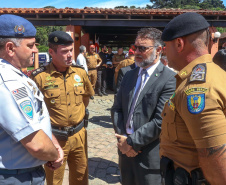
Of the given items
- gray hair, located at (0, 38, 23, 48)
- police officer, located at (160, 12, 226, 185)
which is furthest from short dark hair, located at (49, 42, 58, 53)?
police officer, located at (160, 12, 226, 185)

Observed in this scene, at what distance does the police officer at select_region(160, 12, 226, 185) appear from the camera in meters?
1.12

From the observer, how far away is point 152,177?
213cm

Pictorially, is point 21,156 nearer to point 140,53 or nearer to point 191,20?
point 191,20

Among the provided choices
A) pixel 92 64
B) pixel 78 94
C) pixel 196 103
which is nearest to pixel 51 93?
pixel 78 94

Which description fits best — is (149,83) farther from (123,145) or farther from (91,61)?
(91,61)

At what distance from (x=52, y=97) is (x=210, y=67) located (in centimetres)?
187

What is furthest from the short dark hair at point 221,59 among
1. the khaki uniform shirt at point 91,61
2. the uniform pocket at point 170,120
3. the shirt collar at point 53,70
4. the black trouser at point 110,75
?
the black trouser at point 110,75

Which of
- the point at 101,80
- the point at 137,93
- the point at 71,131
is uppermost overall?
the point at 137,93

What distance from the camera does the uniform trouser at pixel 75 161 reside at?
8.61 ft

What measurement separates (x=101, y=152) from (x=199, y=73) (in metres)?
3.61

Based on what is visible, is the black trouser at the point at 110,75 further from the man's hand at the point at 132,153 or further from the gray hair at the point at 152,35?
the man's hand at the point at 132,153

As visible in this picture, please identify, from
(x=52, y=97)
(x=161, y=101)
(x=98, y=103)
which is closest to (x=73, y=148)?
(x=52, y=97)

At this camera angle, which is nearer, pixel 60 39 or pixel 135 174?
pixel 135 174

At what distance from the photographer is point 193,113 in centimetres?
115
